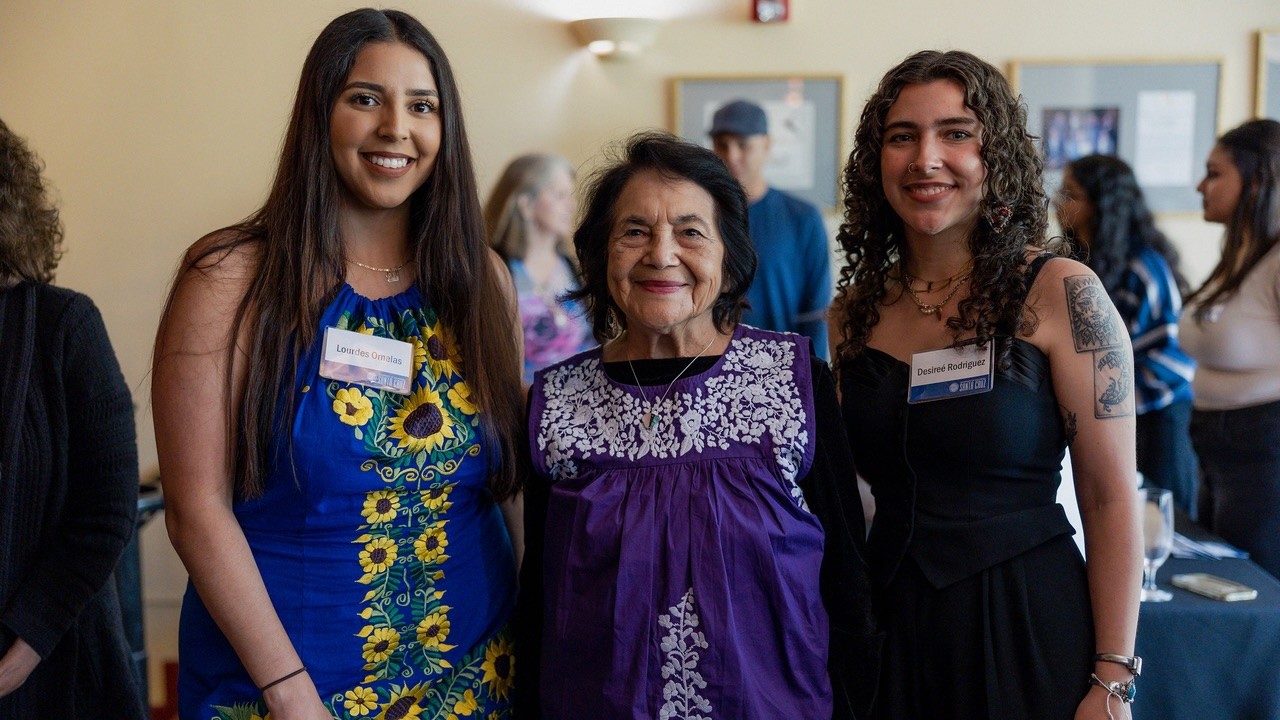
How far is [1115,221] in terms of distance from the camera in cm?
376

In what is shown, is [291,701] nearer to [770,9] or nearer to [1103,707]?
[1103,707]

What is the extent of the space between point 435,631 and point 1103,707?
98 centimetres

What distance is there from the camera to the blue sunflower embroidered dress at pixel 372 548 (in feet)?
4.73

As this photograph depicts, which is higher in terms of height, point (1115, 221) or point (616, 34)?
point (616, 34)

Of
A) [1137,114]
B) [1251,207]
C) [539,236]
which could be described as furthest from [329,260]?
[1137,114]

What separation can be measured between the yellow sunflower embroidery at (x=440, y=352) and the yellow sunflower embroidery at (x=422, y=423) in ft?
0.14

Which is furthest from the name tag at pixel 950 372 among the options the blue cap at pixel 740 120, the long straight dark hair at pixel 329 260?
the blue cap at pixel 740 120

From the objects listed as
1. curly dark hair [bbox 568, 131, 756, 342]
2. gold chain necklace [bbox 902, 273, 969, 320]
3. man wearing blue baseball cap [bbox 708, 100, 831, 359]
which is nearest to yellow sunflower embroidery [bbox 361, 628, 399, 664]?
curly dark hair [bbox 568, 131, 756, 342]

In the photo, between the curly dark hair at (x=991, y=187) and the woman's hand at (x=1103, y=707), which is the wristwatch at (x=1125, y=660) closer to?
the woman's hand at (x=1103, y=707)

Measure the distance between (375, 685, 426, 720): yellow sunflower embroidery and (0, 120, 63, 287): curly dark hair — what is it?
90 cm

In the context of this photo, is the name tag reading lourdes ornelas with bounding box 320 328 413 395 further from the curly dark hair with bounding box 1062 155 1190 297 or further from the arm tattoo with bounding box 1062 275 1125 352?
the curly dark hair with bounding box 1062 155 1190 297

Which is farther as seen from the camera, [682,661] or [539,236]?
[539,236]

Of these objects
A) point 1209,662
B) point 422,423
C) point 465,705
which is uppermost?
point 422,423

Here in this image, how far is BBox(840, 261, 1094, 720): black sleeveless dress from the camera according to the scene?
59.0 inches
